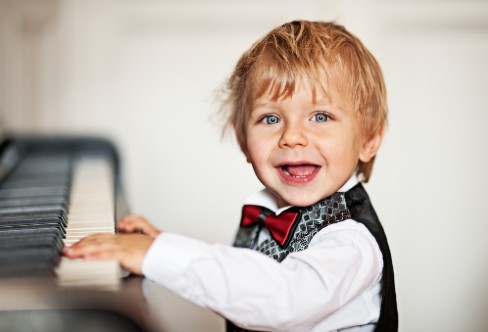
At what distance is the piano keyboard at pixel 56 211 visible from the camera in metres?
0.58

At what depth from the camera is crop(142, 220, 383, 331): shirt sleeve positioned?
700 millimetres

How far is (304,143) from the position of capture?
0.82 m

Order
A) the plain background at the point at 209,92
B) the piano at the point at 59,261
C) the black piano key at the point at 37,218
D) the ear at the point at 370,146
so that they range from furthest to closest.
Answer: the plain background at the point at 209,92 → the ear at the point at 370,146 → the black piano key at the point at 37,218 → the piano at the point at 59,261

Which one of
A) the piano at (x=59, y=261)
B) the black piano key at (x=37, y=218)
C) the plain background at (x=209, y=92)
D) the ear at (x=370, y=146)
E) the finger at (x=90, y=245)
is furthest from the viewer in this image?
the plain background at (x=209, y=92)

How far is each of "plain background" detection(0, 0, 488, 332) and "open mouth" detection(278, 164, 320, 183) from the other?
1.25 metres

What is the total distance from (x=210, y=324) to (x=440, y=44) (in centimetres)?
106

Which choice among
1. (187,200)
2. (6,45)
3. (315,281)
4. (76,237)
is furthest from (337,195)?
(6,45)

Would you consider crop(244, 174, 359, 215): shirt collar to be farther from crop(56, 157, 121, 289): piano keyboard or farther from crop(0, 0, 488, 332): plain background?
crop(0, 0, 488, 332): plain background

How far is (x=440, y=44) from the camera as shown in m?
2.14

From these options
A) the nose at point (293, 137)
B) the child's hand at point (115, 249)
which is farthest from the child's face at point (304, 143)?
the child's hand at point (115, 249)

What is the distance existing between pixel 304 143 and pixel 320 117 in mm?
43

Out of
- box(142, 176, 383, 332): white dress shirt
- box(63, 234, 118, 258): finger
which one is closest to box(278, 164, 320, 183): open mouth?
box(142, 176, 383, 332): white dress shirt

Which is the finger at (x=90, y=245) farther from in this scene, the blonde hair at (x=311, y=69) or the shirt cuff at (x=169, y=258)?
the blonde hair at (x=311, y=69)

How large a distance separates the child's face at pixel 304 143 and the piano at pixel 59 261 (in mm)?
197
